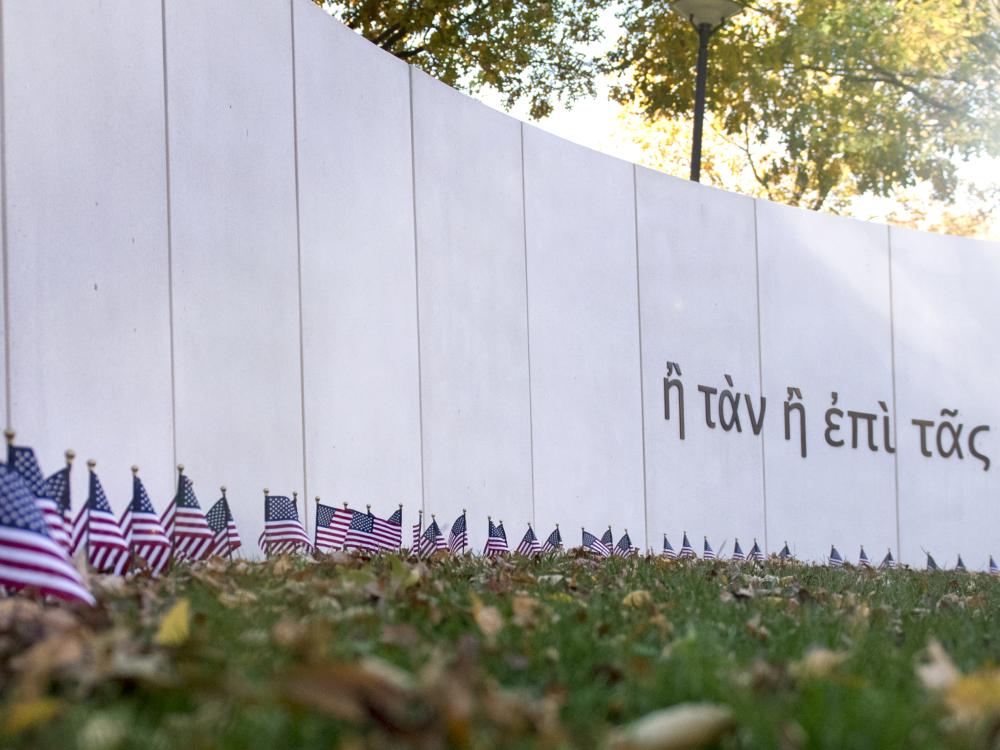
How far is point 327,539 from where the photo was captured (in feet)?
28.2

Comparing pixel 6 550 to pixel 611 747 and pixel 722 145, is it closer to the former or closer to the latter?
pixel 611 747

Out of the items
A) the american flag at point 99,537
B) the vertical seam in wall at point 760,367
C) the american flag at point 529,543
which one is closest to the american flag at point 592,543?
the american flag at point 529,543

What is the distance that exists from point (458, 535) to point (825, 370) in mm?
8072

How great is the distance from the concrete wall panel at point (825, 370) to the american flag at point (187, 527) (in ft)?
34.9

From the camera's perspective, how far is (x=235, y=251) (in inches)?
350

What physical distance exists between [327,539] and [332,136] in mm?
3203

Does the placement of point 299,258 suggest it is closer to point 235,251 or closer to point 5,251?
point 235,251

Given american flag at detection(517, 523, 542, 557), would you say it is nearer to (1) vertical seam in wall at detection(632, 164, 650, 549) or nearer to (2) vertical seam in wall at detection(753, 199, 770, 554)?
(1) vertical seam in wall at detection(632, 164, 650, 549)

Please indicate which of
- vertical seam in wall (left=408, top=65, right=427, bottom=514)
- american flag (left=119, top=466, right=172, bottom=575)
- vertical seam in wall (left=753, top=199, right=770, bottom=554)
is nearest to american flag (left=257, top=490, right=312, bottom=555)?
american flag (left=119, top=466, right=172, bottom=575)

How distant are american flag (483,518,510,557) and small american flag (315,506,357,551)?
1.35m

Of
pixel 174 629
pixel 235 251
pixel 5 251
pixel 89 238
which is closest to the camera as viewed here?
pixel 174 629

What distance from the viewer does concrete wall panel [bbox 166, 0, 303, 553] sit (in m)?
8.42

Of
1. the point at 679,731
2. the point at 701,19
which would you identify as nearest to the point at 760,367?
the point at 701,19

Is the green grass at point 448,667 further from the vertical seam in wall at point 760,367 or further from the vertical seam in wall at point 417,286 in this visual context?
the vertical seam in wall at point 760,367
